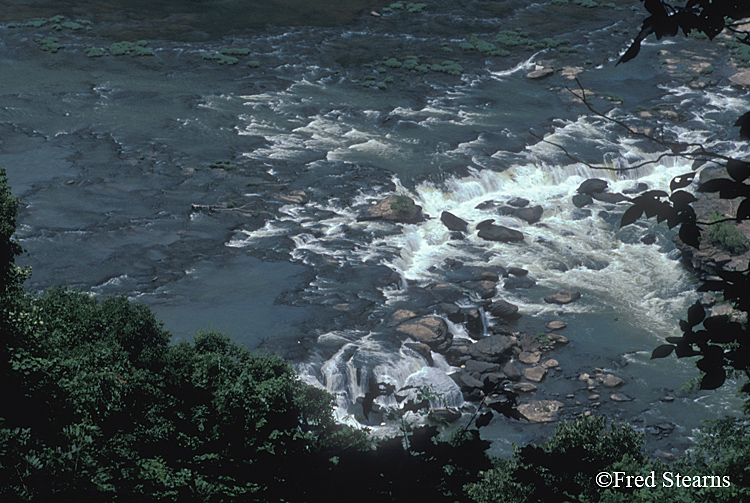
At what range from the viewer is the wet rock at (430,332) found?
995 inches

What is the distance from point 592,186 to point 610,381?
49.6 feet

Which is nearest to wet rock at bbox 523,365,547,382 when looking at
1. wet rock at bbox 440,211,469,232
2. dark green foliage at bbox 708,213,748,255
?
wet rock at bbox 440,211,469,232

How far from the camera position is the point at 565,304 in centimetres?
2819

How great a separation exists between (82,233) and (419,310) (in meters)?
15.1

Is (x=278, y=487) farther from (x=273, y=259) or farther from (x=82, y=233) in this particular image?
(x=82, y=233)

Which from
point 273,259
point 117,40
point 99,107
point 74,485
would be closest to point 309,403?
point 74,485

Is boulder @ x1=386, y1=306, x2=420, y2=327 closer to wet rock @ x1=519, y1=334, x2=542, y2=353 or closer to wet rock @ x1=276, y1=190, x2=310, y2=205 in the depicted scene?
wet rock @ x1=519, y1=334, x2=542, y2=353

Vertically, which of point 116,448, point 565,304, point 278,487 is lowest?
point 565,304

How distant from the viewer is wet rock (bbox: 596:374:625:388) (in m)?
24.0

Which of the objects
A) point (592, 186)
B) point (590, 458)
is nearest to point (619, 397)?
point (590, 458)

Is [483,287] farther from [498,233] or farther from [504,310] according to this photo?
[498,233]

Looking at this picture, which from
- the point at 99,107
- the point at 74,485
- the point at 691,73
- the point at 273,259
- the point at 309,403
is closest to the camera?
the point at 74,485

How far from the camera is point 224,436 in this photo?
48.8 feet

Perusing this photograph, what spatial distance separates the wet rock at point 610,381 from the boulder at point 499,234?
31.0 ft
